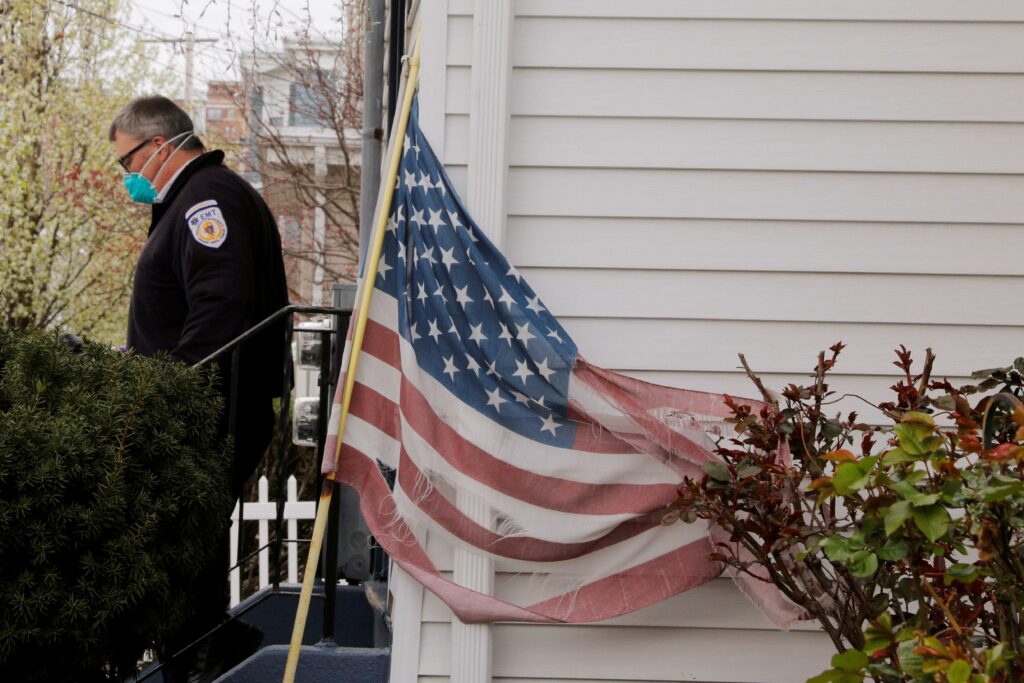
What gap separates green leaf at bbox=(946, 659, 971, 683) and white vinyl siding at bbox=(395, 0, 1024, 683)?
56.3 inches

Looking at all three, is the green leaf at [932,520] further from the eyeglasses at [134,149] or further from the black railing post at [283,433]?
the eyeglasses at [134,149]

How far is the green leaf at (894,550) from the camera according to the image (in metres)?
2.35

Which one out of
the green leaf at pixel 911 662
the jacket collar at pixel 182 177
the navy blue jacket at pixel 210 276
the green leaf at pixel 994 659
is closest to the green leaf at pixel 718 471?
the green leaf at pixel 911 662

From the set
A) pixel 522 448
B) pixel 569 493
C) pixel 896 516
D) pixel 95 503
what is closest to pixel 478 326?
pixel 522 448

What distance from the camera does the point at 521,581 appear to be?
3264 mm

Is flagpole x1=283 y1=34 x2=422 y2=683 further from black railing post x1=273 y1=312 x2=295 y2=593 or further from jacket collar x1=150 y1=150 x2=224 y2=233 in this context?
jacket collar x1=150 y1=150 x2=224 y2=233

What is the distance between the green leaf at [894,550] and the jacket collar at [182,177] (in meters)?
2.94

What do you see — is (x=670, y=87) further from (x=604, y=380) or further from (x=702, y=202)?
(x=604, y=380)

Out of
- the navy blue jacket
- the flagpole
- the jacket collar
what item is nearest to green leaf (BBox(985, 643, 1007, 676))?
the flagpole

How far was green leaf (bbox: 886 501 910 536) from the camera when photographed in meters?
2.21

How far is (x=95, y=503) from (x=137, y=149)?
75.7 inches

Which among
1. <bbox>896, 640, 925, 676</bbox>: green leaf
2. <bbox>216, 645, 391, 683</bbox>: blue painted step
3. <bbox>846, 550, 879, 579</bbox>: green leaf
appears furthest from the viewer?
<bbox>216, 645, 391, 683</bbox>: blue painted step

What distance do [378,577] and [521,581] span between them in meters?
1.81

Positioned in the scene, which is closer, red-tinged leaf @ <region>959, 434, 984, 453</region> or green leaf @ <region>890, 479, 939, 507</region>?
green leaf @ <region>890, 479, 939, 507</region>
